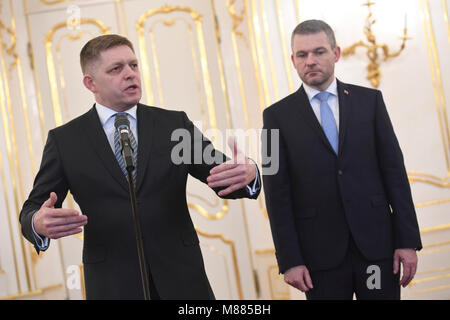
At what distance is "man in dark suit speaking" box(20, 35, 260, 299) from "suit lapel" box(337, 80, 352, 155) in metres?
0.58

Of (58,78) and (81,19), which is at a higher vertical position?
(81,19)

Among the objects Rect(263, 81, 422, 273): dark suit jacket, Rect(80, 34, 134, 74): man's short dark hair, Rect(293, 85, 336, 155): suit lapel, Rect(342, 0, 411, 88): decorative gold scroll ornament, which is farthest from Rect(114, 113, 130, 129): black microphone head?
Rect(342, 0, 411, 88): decorative gold scroll ornament

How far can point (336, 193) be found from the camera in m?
2.51

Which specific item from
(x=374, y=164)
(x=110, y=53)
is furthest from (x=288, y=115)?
(x=110, y=53)

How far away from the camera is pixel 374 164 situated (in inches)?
99.7

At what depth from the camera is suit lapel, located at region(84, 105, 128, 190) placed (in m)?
2.12

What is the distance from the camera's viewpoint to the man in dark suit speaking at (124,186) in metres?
2.03

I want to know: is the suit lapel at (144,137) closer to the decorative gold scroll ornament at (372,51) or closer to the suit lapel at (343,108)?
the suit lapel at (343,108)

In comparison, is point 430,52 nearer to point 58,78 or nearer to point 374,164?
point 374,164

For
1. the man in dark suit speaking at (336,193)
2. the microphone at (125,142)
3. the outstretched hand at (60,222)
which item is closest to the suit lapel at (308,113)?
the man in dark suit speaking at (336,193)

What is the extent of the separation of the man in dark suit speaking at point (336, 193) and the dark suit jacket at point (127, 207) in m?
0.47

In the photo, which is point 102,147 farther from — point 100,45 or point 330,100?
point 330,100

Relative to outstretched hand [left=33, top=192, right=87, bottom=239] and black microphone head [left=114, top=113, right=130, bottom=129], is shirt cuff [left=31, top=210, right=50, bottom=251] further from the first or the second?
black microphone head [left=114, top=113, right=130, bottom=129]

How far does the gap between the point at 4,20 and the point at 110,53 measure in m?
2.79
